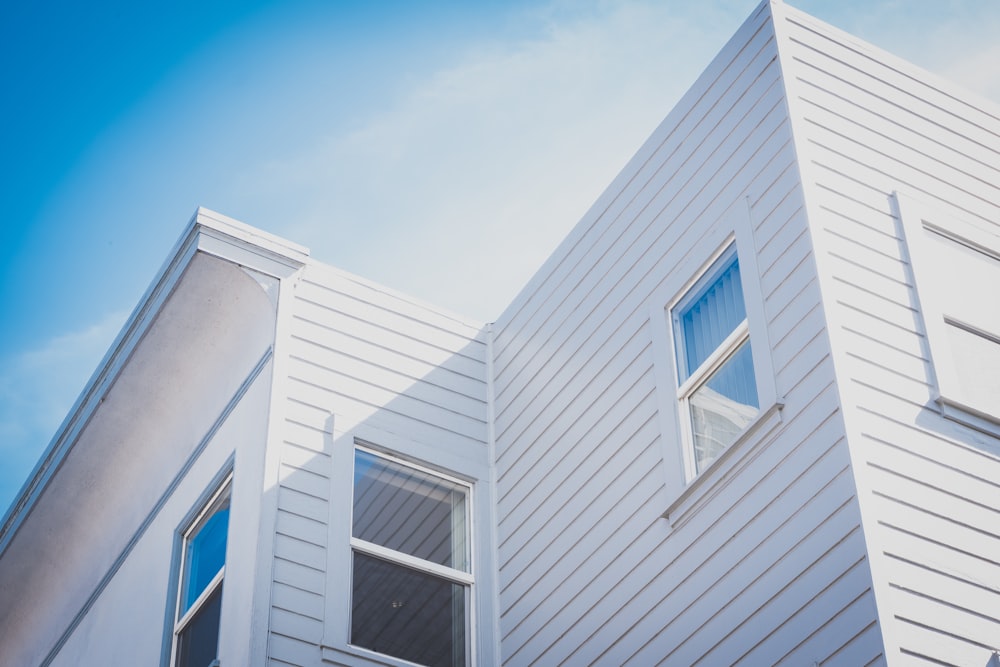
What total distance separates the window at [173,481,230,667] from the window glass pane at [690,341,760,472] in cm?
333

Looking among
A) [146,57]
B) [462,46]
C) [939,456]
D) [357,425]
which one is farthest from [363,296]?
[146,57]

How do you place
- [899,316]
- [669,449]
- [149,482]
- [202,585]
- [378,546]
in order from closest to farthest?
[899,316] < [669,449] < [378,546] < [202,585] < [149,482]

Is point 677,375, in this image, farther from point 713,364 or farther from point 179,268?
point 179,268

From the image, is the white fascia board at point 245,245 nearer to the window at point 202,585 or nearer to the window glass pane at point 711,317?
the window at point 202,585

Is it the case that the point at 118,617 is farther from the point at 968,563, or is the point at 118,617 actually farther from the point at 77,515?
the point at 968,563

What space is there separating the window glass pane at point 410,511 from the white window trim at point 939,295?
370 cm

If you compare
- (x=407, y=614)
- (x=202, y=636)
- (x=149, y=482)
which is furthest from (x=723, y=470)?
(x=149, y=482)

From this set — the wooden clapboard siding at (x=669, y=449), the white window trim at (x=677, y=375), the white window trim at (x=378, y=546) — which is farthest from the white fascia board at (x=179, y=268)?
the white window trim at (x=677, y=375)

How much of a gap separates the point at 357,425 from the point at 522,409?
1290mm

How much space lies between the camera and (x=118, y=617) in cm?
1053

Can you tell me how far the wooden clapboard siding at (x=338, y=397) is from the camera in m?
8.26

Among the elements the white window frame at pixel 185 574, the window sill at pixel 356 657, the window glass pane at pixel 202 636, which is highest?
the white window frame at pixel 185 574

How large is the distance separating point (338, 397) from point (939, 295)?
4.18 metres

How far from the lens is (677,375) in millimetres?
8172
